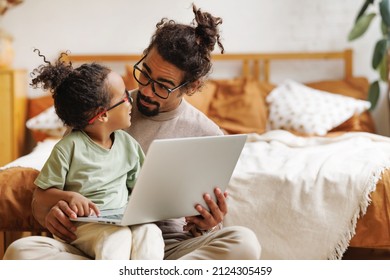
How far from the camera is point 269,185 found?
2049 millimetres

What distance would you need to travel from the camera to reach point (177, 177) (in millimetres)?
1359

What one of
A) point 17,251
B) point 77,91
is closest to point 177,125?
point 77,91

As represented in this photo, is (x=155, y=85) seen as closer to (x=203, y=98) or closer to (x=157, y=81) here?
(x=157, y=81)

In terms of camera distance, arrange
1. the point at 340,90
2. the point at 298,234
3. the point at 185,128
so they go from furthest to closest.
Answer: the point at 340,90 → the point at 298,234 → the point at 185,128

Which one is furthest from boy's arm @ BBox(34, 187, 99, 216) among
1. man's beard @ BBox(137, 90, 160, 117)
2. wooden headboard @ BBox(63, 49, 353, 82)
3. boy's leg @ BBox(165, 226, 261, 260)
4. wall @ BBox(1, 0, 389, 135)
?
wooden headboard @ BBox(63, 49, 353, 82)

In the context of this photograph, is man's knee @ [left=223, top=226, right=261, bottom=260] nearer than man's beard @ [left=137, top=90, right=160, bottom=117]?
Yes

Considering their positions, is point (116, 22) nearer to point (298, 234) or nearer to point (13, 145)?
point (13, 145)

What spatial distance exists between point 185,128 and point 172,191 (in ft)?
1.04

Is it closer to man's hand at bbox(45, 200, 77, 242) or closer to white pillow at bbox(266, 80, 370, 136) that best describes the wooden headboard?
white pillow at bbox(266, 80, 370, 136)

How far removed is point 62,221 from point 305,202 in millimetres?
883

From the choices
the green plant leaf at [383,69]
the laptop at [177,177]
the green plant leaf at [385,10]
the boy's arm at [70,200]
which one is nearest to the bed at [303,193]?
the boy's arm at [70,200]

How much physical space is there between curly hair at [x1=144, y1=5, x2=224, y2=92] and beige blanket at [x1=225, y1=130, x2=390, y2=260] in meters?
0.56

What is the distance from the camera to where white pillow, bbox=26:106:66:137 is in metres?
2.91
